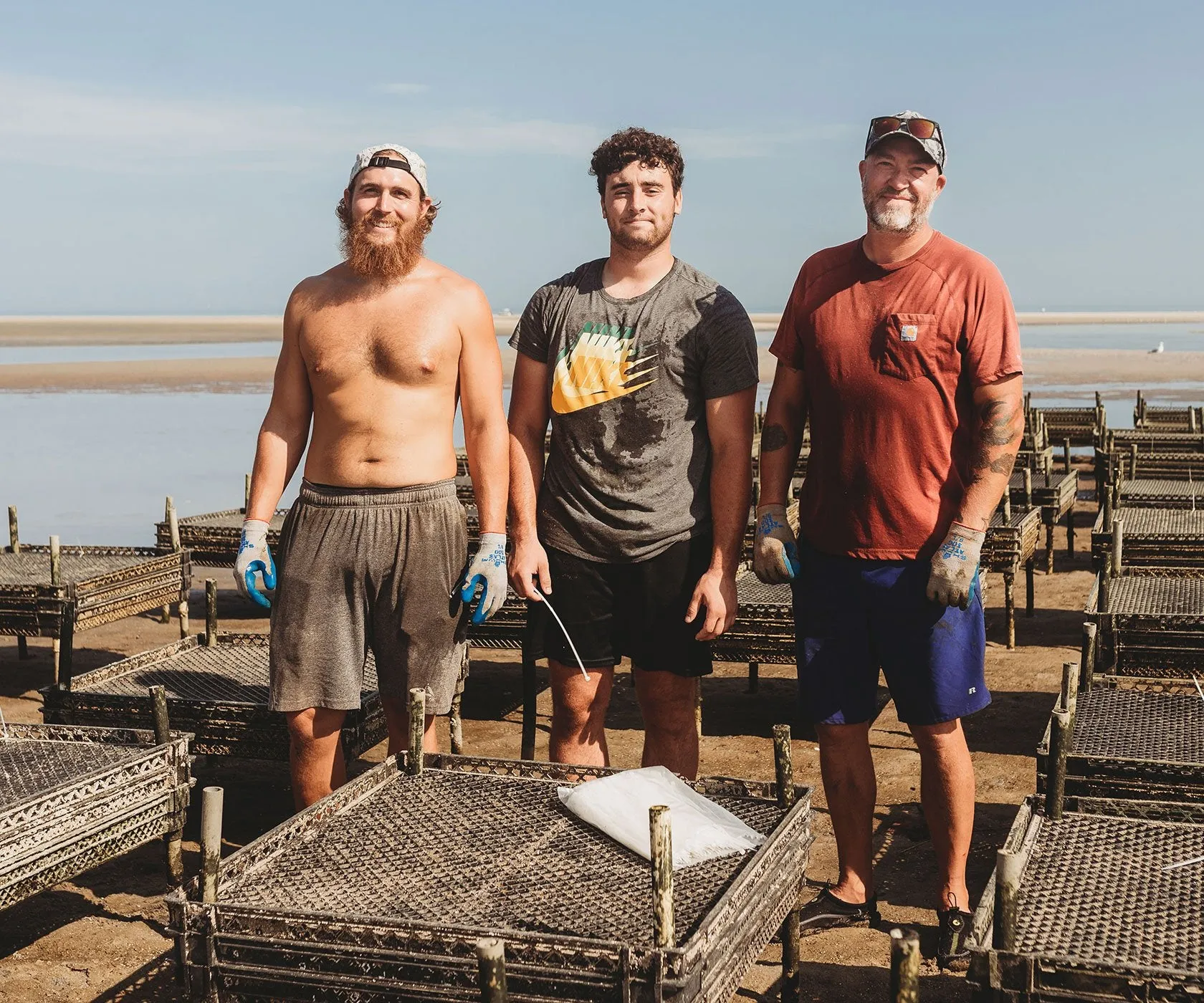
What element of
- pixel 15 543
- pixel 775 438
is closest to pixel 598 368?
pixel 775 438

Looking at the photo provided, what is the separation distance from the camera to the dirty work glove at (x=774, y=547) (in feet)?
16.5

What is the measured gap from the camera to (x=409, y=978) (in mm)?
3426

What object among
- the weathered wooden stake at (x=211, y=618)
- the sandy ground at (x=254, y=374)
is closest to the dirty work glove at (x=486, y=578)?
the weathered wooden stake at (x=211, y=618)

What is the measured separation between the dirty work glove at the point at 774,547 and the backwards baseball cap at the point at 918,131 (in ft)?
4.47

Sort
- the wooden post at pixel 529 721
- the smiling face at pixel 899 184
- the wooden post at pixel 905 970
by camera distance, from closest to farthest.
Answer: the wooden post at pixel 905 970 < the smiling face at pixel 899 184 < the wooden post at pixel 529 721

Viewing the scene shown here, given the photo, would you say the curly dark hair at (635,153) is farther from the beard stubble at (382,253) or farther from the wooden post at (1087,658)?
the wooden post at (1087,658)

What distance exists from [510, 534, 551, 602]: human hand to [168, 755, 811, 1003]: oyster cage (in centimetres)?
82

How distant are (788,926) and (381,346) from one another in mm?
2511

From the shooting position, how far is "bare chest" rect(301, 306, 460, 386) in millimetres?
5133

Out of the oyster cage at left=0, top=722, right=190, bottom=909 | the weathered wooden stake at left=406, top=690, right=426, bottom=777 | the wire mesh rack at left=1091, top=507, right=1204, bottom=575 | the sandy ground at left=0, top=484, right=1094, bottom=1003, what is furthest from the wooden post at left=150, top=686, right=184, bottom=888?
the wire mesh rack at left=1091, top=507, right=1204, bottom=575

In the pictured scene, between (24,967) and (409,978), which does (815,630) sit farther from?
(24,967)

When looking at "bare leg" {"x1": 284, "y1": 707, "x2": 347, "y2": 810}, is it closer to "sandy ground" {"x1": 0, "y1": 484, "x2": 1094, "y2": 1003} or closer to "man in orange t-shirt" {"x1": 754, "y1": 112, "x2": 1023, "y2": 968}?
"sandy ground" {"x1": 0, "y1": 484, "x2": 1094, "y2": 1003}

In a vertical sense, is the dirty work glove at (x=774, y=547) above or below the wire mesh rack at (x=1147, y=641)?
above

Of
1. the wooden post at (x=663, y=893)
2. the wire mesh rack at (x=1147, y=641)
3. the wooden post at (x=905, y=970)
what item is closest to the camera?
the wooden post at (x=905, y=970)
